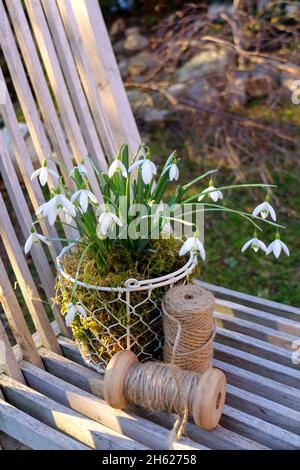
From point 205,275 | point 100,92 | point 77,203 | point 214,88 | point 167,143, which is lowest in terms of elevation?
point 205,275

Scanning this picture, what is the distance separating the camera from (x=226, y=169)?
9.59 ft

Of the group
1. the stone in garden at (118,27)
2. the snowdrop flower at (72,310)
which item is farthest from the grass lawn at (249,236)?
the stone in garden at (118,27)

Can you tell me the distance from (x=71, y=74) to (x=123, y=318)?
66 cm

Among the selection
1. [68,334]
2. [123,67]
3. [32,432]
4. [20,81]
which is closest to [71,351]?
[68,334]

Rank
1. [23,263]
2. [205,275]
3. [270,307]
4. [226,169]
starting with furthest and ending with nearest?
[226,169] < [205,275] < [270,307] < [23,263]

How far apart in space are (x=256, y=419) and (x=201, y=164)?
1.95m

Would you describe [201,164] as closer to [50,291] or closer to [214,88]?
[214,88]

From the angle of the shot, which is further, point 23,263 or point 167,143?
point 167,143

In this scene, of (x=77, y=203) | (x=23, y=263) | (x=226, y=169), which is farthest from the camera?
(x=226, y=169)

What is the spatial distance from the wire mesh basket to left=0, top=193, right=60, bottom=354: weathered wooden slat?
0.34ft

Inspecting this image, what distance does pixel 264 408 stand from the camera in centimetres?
119

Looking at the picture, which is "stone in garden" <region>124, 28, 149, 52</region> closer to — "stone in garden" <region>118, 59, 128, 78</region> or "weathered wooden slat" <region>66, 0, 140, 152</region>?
"stone in garden" <region>118, 59, 128, 78</region>

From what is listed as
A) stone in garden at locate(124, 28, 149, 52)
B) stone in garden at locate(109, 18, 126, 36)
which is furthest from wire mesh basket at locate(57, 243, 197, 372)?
stone in garden at locate(109, 18, 126, 36)

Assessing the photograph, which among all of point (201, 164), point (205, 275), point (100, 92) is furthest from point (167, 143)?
point (100, 92)
